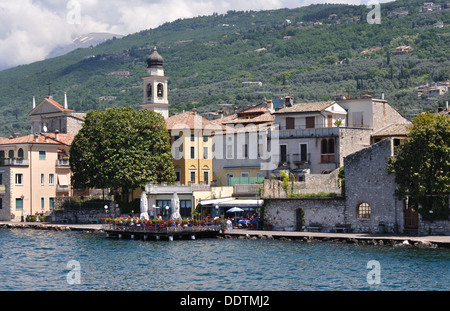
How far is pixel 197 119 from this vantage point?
269 feet

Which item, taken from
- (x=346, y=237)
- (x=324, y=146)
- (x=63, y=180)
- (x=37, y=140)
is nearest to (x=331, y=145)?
(x=324, y=146)

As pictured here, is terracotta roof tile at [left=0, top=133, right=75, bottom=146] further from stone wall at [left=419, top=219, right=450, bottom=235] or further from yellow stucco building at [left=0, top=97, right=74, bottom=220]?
stone wall at [left=419, top=219, right=450, bottom=235]

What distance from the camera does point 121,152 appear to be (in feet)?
237

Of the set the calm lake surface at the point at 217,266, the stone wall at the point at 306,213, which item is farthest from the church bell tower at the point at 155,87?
the calm lake surface at the point at 217,266

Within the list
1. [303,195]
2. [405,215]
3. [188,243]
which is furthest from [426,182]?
[188,243]

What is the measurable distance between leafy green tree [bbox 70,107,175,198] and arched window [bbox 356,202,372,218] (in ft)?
77.2

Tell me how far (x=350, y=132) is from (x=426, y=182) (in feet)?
62.6

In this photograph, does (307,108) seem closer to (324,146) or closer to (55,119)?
(324,146)

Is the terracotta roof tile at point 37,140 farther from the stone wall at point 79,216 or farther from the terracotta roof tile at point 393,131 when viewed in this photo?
the terracotta roof tile at point 393,131

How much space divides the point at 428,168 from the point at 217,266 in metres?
16.6

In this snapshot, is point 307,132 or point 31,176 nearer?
point 307,132

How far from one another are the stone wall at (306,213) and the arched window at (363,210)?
3.89 feet

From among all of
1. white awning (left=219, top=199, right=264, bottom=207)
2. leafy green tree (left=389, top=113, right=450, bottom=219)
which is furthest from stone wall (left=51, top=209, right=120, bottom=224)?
leafy green tree (left=389, top=113, right=450, bottom=219)
